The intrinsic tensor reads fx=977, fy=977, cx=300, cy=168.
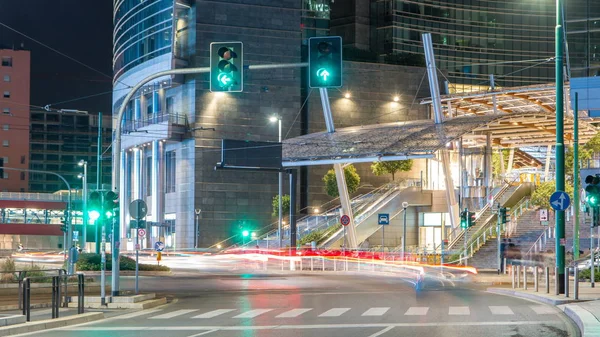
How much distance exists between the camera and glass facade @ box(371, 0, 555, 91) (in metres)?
110

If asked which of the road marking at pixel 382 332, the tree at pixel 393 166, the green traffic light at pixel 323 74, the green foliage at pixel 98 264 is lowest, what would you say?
the green foliage at pixel 98 264

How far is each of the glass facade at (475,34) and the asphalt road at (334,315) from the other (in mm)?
76212

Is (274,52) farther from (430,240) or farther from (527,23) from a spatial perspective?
(527,23)

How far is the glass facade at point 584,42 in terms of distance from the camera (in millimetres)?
47250

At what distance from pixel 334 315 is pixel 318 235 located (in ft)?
184

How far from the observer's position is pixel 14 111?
17212cm

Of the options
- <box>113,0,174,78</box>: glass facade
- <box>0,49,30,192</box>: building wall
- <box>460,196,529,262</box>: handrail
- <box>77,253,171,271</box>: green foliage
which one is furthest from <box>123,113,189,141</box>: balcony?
<box>0,49,30,192</box>: building wall

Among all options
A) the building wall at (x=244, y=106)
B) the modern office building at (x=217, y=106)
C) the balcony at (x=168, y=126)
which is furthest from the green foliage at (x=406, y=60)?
the balcony at (x=168, y=126)

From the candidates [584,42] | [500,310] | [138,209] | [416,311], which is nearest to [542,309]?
[500,310]

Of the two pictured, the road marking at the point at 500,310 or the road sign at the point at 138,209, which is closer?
the road marking at the point at 500,310

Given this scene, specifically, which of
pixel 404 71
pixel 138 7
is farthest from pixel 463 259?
pixel 138 7

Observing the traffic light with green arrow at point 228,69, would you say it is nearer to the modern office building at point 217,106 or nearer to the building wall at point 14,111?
the modern office building at point 217,106

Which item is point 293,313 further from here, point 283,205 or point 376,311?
point 283,205

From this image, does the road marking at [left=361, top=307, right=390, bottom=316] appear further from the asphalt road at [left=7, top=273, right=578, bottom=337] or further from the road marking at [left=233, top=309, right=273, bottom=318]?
the road marking at [left=233, top=309, right=273, bottom=318]
